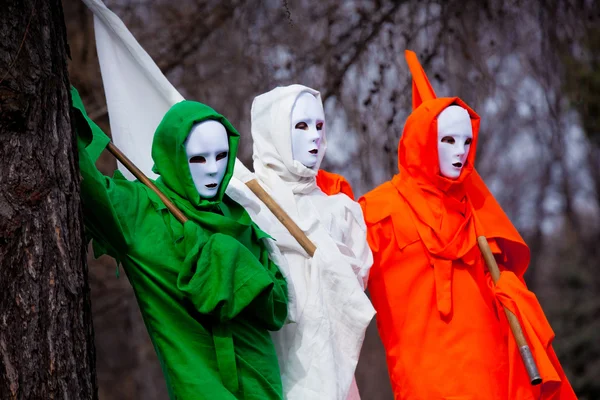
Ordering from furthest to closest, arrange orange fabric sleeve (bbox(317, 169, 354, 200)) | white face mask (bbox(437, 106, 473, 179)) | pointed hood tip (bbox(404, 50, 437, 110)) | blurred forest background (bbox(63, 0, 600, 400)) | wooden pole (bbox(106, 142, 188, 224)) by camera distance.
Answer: blurred forest background (bbox(63, 0, 600, 400)) → pointed hood tip (bbox(404, 50, 437, 110)) → white face mask (bbox(437, 106, 473, 179)) → orange fabric sleeve (bbox(317, 169, 354, 200)) → wooden pole (bbox(106, 142, 188, 224))

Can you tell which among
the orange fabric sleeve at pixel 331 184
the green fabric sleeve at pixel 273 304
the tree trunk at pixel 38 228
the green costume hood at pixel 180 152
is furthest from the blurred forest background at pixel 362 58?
the tree trunk at pixel 38 228

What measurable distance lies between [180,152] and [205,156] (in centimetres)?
11

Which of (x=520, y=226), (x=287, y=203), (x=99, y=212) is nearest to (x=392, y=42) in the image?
(x=287, y=203)

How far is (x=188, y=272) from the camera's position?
4.85 meters

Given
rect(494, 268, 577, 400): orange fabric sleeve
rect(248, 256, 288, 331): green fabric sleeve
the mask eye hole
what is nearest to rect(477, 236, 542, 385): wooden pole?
rect(494, 268, 577, 400): orange fabric sleeve

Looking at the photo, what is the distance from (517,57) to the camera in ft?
27.5

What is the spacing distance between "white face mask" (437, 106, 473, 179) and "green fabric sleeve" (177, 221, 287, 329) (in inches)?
70.5

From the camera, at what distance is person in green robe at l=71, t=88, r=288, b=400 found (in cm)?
479

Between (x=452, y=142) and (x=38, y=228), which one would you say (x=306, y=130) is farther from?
(x=38, y=228)

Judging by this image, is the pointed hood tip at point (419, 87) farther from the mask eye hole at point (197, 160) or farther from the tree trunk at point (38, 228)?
the tree trunk at point (38, 228)

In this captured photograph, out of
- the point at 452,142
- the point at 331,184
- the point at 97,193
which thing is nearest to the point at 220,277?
the point at 97,193

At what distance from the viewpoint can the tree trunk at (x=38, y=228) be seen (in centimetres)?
407

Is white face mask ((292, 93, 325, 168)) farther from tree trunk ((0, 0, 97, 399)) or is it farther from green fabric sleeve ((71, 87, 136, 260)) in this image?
tree trunk ((0, 0, 97, 399))

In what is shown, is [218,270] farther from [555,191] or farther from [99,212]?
[555,191]
